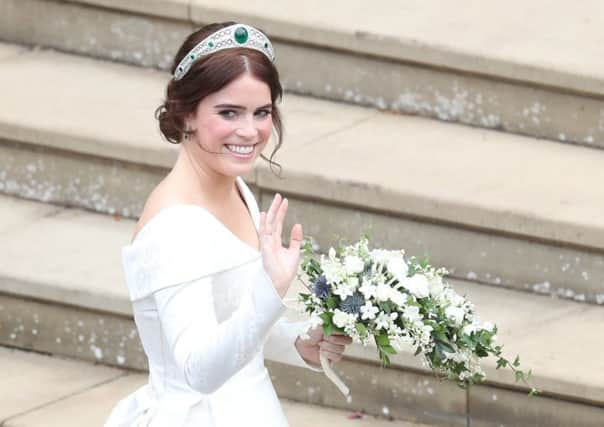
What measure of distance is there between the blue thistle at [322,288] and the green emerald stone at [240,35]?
1.78 ft

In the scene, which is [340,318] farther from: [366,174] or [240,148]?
[366,174]

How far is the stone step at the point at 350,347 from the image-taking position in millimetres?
4996

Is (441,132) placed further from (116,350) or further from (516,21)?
(116,350)

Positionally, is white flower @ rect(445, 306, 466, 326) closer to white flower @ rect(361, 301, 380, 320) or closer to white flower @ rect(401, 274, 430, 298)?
white flower @ rect(401, 274, 430, 298)

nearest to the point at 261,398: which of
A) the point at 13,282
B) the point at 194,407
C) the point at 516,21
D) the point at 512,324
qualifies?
the point at 194,407

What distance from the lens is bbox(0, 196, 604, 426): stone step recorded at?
16.4 feet

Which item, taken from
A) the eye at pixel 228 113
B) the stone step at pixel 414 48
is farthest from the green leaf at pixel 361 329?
the stone step at pixel 414 48

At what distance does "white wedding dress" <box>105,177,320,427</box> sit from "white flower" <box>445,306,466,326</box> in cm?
42

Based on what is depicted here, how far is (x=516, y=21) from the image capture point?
6215mm

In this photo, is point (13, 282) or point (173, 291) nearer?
point (173, 291)

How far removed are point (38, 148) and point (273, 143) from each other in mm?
896

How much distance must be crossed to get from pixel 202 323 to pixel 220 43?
0.62 meters

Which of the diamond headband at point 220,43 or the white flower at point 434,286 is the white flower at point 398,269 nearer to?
the white flower at point 434,286

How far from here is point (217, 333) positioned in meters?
3.32
